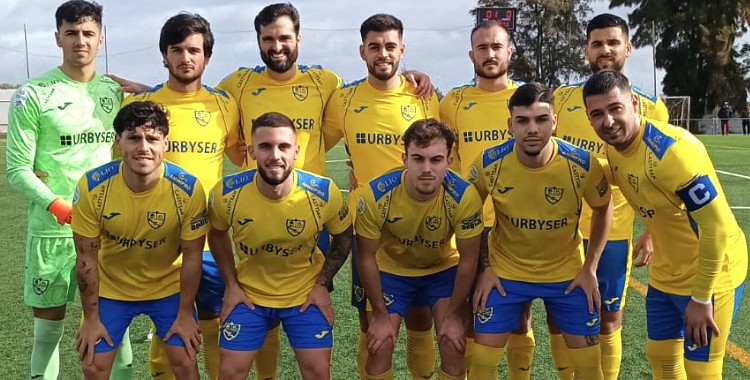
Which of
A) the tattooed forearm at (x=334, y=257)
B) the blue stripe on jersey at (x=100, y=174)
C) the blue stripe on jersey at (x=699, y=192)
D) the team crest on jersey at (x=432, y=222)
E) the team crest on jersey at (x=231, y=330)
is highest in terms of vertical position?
the blue stripe on jersey at (x=100, y=174)

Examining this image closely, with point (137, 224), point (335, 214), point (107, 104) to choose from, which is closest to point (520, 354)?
point (335, 214)

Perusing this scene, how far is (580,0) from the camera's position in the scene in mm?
53156

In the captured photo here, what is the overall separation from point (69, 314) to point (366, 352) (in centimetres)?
337

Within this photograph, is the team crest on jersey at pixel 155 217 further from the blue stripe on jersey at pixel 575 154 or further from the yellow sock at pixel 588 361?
the yellow sock at pixel 588 361

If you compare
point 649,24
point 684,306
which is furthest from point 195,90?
point 649,24

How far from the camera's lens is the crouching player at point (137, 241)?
138 inches

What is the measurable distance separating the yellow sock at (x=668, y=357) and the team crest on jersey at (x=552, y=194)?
0.93 m

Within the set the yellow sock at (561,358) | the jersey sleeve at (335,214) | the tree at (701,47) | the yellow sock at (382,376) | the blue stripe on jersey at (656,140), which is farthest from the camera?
the tree at (701,47)

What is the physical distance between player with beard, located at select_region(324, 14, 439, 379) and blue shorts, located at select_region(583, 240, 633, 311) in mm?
1057

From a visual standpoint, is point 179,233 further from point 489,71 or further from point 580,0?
point 580,0

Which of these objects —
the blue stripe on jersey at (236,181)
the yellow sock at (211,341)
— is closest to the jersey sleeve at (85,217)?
the blue stripe on jersey at (236,181)

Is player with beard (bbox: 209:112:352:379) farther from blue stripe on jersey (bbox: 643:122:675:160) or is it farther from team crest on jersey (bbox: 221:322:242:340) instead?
blue stripe on jersey (bbox: 643:122:675:160)

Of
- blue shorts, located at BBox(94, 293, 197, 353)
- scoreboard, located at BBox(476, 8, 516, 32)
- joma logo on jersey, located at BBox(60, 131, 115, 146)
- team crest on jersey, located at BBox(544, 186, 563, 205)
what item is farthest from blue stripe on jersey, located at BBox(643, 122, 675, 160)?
scoreboard, located at BBox(476, 8, 516, 32)

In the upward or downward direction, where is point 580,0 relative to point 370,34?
upward
